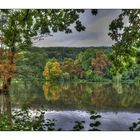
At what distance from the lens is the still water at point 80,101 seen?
27.1m

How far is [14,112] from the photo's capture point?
27125 mm

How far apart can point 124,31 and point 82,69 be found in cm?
44

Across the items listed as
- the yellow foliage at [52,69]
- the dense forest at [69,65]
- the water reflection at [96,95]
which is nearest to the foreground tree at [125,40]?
the dense forest at [69,65]

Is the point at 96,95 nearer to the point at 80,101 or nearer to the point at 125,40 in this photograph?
the point at 80,101

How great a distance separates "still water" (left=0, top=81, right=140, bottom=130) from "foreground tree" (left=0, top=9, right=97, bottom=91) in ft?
0.53

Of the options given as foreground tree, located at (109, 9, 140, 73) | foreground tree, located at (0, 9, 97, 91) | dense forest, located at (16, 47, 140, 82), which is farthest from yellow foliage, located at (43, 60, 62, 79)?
foreground tree, located at (109, 9, 140, 73)

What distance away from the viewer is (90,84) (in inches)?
1066

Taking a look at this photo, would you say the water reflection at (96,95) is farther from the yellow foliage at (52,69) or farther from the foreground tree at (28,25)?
the foreground tree at (28,25)

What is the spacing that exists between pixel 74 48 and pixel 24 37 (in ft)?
1.32

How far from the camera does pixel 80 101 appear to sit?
88.8 feet

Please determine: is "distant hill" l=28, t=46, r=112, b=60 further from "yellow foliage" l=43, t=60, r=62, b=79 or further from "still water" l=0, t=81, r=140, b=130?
"still water" l=0, t=81, r=140, b=130

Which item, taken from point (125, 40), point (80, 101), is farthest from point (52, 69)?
point (125, 40)

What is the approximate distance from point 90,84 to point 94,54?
0.79ft
